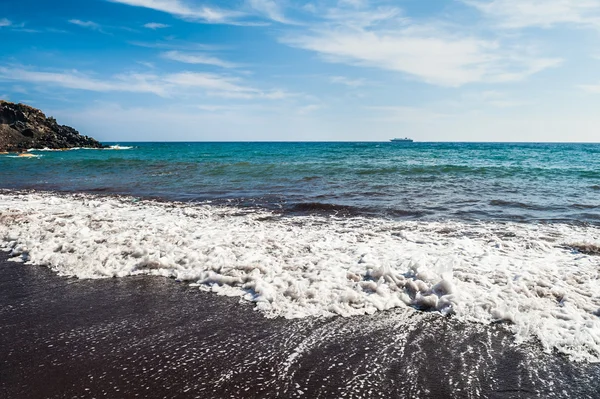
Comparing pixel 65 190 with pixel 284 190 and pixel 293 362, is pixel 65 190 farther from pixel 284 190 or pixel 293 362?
pixel 293 362

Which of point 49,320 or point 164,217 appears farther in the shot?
point 164,217

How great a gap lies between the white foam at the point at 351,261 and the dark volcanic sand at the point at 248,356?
0.40 metres

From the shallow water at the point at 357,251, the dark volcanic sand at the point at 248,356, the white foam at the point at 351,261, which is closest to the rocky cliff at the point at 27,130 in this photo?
the shallow water at the point at 357,251

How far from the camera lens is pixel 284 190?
16.2m

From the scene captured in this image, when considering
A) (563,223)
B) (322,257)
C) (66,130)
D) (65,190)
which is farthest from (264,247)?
(66,130)

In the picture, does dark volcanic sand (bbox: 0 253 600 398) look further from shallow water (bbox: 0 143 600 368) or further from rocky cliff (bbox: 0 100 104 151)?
rocky cliff (bbox: 0 100 104 151)

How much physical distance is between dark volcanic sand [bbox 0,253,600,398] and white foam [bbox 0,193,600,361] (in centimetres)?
40

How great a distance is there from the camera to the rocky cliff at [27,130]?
6288 cm

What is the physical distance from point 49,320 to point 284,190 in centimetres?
1222

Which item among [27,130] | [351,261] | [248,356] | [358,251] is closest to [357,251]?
[358,251]

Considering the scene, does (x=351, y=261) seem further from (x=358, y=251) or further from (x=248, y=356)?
(x=248, y=356)

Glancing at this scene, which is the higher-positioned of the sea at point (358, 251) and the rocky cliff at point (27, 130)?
the rocky cliff at point (27, 130)

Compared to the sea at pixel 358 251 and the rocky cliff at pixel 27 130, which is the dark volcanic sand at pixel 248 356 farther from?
the rocky cliff at pixel 27 130

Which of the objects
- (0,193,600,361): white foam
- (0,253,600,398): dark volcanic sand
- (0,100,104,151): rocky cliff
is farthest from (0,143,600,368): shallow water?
(0,100,104,151): rocky cliff
